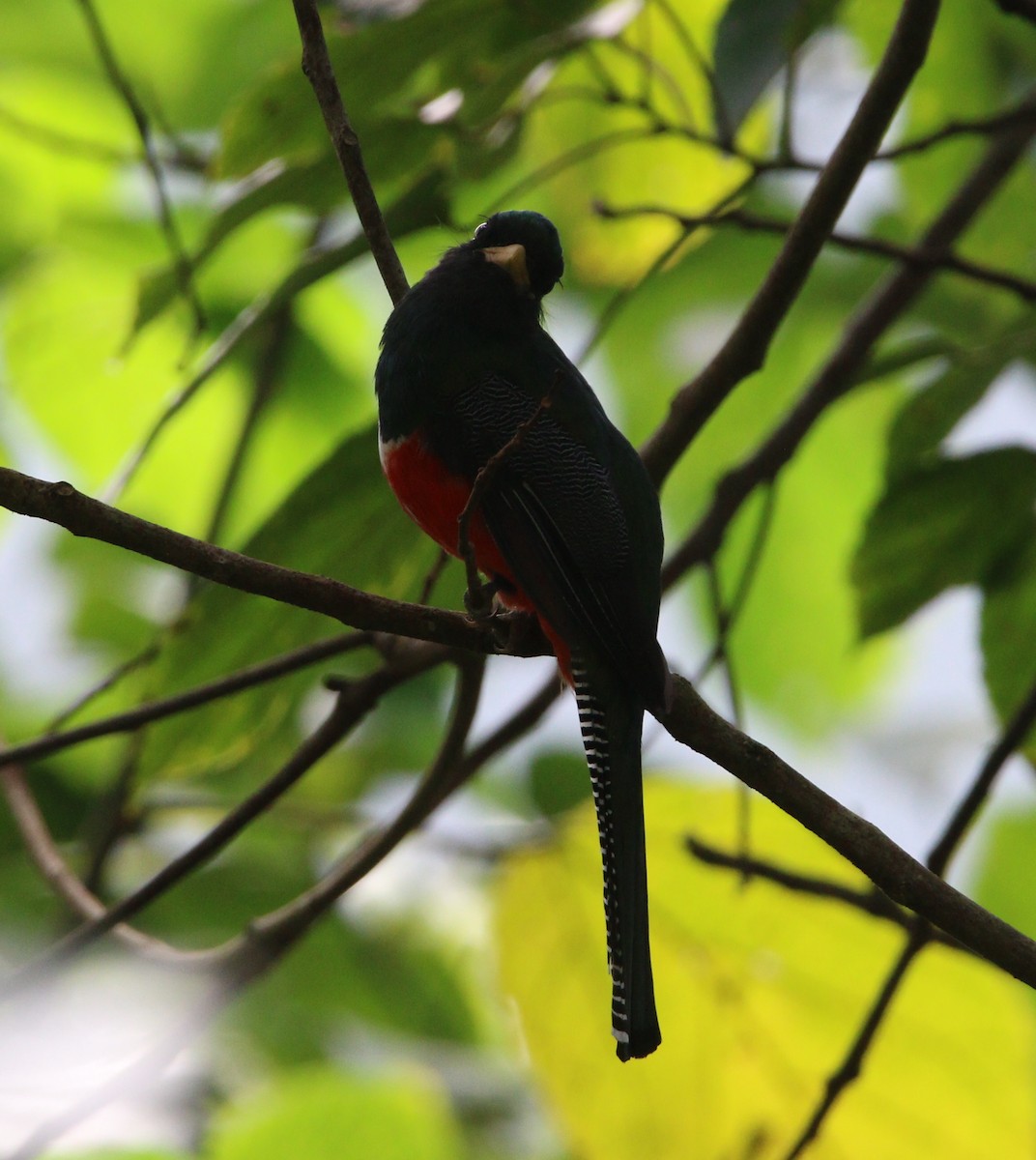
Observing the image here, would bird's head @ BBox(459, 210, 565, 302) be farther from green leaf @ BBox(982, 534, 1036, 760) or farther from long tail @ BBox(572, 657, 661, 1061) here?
green leaf @ BBox(982, 534, 1036, 760)

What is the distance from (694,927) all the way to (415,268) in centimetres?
219

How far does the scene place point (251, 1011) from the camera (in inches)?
181

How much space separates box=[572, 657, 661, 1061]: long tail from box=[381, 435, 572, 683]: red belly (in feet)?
0.58

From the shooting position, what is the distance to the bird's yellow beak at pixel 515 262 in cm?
371

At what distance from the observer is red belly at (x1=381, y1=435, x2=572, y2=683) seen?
3207mm

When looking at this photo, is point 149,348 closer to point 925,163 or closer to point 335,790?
point 335,790

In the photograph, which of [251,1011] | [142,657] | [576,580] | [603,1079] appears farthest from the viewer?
[251,1011]

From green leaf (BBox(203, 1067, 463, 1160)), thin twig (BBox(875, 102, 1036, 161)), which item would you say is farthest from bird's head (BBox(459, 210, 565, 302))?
green leaf (BBox(203, 1067, 463, 1160))

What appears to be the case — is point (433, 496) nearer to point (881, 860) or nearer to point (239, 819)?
point (239, 819)

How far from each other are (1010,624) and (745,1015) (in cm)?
124

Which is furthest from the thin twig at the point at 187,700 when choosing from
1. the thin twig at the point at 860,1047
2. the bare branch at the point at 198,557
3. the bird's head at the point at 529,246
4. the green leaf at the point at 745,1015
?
the thin twig at the point at 860,1047

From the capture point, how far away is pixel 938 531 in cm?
363

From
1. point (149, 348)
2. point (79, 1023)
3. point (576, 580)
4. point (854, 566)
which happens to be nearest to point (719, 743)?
point (576, 580)

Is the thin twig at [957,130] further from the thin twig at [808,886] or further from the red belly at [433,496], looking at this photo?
the thin twig at [808,886]
